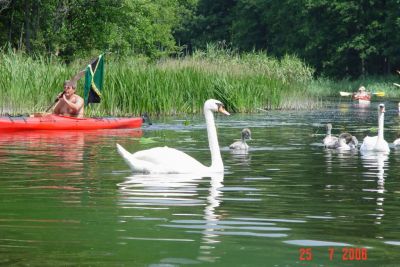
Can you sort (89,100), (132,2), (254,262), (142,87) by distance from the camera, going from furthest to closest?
(132,2)
(142,87)
(89,100)
(254,262)

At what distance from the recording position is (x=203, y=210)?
973cm

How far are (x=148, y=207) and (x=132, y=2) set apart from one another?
3337cm

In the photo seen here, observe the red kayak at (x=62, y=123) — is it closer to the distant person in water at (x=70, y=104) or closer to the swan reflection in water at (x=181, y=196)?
the distant person in water at (x=70, y=104)

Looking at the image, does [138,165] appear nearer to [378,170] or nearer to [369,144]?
[378,170]

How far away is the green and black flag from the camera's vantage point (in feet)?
85.2

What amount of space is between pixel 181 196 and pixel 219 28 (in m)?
88.2

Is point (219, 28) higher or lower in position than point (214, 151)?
higher

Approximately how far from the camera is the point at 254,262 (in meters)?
6.96

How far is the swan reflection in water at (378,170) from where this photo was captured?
10.2m

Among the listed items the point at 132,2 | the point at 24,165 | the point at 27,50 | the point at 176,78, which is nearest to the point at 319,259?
the point at 24,165

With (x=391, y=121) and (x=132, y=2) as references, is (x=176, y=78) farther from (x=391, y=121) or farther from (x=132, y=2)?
(x=132, y=2)

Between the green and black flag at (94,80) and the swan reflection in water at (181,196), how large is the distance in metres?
13.0

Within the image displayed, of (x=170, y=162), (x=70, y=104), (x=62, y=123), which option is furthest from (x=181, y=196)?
(x=70, y=104)
